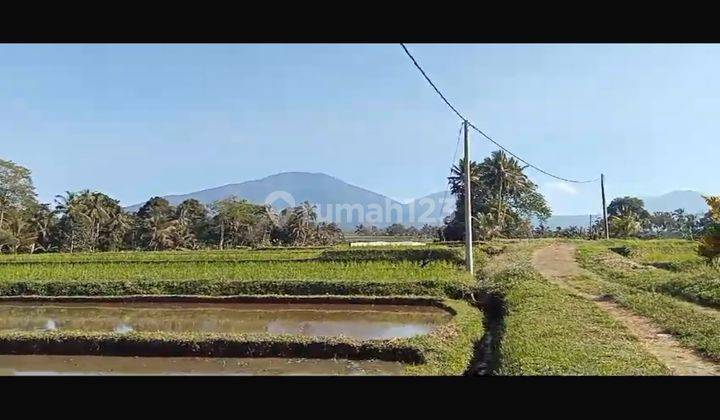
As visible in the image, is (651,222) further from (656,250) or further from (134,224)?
(134,224)

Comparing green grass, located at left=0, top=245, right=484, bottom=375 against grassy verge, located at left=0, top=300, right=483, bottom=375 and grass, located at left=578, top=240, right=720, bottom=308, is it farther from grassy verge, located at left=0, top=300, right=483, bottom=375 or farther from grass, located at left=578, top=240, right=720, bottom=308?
grass, located at left=578, top=240, right=720, bottom=308

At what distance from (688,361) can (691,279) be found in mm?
5845

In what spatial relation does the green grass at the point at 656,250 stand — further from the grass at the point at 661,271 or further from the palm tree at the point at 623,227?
the palm tree at the point at 623,227

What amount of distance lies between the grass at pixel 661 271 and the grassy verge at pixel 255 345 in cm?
382

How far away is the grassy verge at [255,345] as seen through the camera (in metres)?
7.60

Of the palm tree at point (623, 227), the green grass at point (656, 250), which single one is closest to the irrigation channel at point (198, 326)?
the green grass at point (656, 250)

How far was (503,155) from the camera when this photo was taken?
36.4 metres

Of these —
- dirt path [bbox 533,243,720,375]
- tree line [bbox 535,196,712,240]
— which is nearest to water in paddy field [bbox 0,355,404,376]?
dirt path [bbox 533,243,720,375]

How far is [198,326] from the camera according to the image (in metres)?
11.1

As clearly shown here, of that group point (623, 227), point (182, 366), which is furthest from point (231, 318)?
point (623, 227)

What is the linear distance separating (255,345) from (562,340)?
4.32 meters

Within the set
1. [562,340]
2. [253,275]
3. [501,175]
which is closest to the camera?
[562,340]
